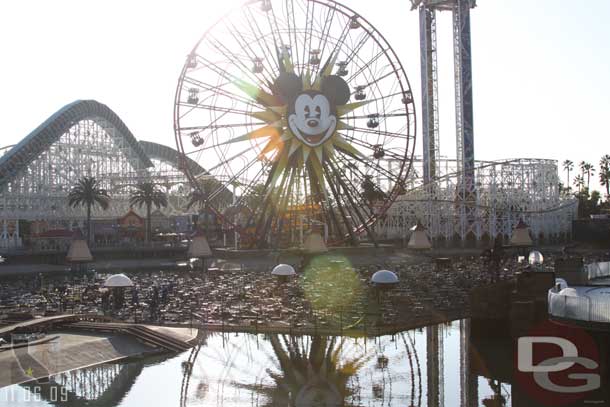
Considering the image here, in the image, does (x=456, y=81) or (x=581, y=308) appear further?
(x=456, y=81)

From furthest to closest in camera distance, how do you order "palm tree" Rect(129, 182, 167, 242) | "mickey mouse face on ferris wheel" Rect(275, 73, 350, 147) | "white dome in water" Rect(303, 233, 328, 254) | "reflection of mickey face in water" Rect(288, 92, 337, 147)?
"palm tree" Rect(129, 182, 167, 242) → "reflection of mickey face in water" Rect(288, 92, 337, 147) → "mickey mouse face on ferris wheel" Rect(275, 73, 350, 147) → "white dome in water" Rect(303, 233, 328, 254)

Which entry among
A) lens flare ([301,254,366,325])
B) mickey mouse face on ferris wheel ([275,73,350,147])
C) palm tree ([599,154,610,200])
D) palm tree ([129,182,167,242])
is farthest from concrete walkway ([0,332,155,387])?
palm tree ([599,154,610,200])

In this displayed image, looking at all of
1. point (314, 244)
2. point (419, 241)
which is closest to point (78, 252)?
point (314, 244)

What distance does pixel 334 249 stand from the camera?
205ft

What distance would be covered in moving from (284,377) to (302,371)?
2.94 feet

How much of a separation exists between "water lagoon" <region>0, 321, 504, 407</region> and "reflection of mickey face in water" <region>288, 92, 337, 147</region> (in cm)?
2787

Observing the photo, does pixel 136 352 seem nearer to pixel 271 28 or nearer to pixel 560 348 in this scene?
pixel 560 348

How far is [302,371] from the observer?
26438 millimetres

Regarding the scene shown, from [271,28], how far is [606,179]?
10827 centimetres

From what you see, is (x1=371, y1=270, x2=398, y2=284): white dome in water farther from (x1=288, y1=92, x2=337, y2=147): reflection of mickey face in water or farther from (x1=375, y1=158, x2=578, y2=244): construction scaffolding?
(x1=375, y1=158, x2=578, y2=244): construction scaffolding

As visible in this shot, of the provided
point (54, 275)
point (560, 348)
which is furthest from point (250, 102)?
point (560, 348)

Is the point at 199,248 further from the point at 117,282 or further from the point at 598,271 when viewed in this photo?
the point at 598,271

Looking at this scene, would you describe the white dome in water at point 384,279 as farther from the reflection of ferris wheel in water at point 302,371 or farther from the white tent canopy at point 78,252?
the white tent canopy at point 78,252

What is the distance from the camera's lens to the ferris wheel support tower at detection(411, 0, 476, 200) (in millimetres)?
103312
